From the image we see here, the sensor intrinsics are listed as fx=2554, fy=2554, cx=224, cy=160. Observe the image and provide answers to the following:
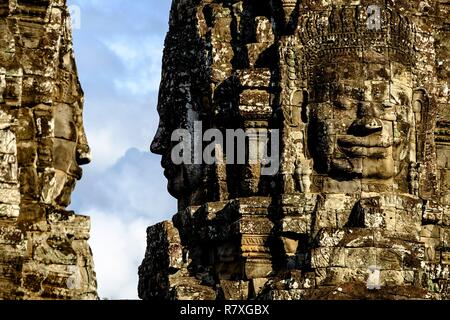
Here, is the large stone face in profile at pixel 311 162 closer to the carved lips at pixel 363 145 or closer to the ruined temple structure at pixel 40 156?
the carved lips at pixel 363 145

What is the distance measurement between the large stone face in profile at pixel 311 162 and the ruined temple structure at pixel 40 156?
1464cm

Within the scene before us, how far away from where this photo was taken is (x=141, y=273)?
160 ft

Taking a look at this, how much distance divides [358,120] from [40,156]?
56.9 feet

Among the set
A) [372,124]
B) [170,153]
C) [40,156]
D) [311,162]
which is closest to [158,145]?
[170,153]

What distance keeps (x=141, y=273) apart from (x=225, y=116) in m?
3.68

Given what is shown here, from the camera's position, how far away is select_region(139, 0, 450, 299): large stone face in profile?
45094 millimetres

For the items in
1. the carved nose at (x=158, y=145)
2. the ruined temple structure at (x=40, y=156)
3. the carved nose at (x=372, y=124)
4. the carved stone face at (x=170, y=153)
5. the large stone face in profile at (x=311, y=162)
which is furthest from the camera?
the carved nose at (x=158, y=145)

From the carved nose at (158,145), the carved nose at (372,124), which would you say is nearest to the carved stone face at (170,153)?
the carved nose at (158,145)

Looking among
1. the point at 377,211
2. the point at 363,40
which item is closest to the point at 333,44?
the point at 363,40

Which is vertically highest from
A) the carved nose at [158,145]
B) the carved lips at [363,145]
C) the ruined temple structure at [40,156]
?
the carved nose at [158,145]

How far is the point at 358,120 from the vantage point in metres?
45.9

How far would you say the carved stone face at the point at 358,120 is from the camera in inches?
1810
